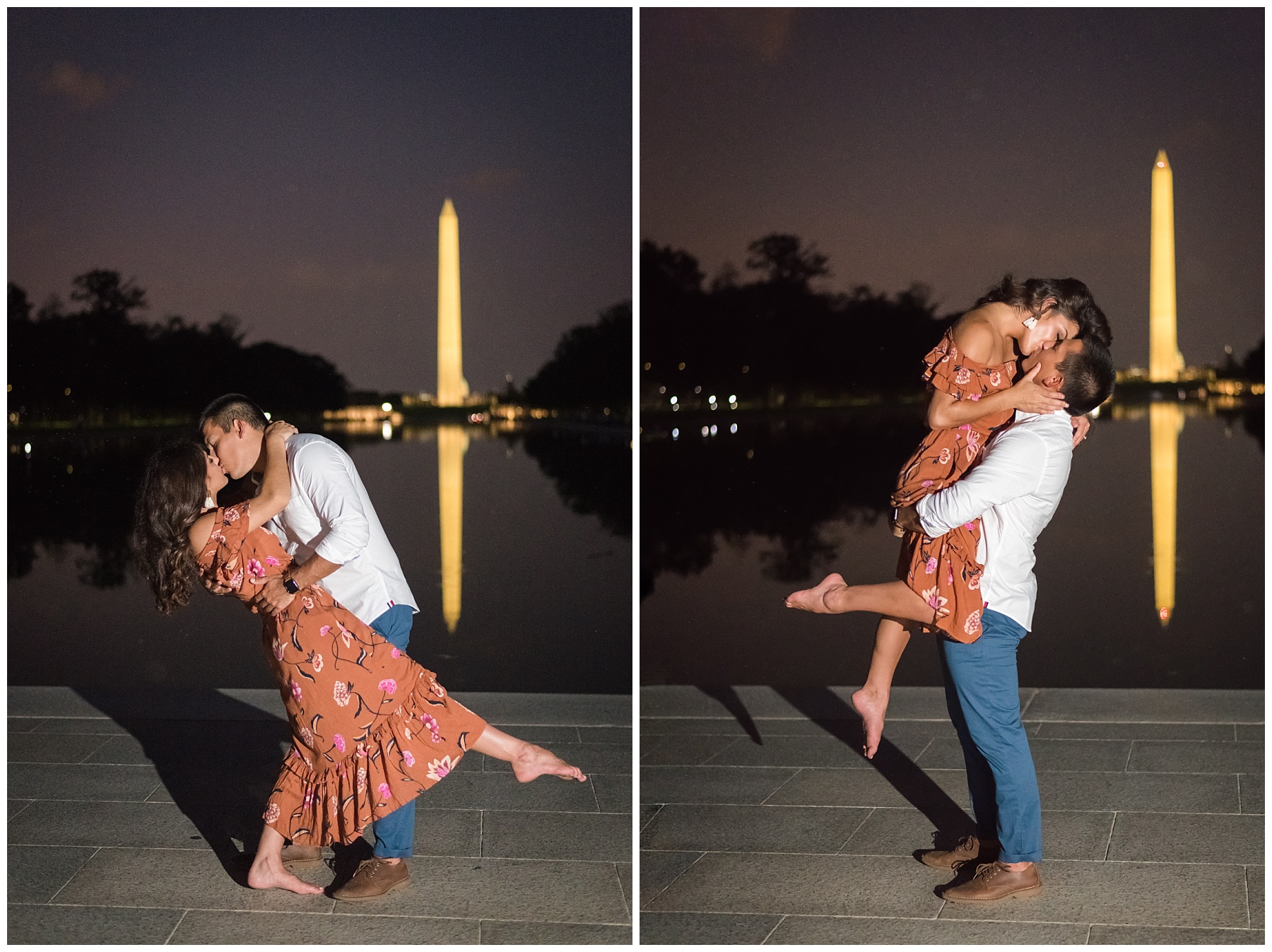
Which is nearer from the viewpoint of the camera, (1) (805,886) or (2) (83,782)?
(1) (805,886)

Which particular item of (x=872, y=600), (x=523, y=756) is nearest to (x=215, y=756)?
(x=523, y=756)

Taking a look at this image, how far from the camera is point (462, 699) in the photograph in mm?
5500

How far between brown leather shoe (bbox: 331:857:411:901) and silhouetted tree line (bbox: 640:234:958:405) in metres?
24.6

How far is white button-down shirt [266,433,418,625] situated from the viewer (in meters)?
3.31

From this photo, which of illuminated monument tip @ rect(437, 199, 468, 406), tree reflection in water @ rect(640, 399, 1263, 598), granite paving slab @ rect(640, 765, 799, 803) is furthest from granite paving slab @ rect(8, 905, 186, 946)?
illuminated monument tip @ rect(437, 199, 468, 406)

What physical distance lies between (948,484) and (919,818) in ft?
4.61

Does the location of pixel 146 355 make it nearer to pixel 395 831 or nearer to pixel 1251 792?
pixel 395 831

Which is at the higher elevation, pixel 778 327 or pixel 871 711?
pixel 778 327

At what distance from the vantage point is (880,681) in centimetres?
358

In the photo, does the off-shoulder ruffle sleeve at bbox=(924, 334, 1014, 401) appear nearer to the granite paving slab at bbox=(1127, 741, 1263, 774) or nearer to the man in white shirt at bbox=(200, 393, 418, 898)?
the man in white shirt at bbox=(200, 393, 418, 898)

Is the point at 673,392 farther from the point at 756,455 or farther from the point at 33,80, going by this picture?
the point at 33,80

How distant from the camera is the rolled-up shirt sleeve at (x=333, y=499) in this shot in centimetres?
329

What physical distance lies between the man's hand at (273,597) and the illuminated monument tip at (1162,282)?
45.3ft

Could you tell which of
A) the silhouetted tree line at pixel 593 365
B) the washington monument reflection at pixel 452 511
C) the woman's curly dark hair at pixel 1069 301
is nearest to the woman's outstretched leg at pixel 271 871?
the woman's curly dark hair at pixel 1069 301
